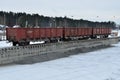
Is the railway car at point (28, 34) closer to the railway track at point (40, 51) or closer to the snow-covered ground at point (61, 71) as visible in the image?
the railway track at point (40, 51)

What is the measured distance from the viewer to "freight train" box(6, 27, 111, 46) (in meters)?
35.4

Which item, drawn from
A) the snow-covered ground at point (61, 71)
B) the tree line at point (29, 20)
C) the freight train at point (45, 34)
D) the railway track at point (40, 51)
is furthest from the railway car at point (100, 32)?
the tree line at point (29, 20)

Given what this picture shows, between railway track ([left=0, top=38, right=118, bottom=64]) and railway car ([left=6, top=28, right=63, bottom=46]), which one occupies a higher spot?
railway car ([left=6, top=28, right=63, bottom=46])

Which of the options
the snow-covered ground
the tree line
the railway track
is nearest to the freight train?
the railway track

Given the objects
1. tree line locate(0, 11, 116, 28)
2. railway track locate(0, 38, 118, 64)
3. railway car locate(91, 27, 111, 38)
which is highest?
tree line locate(0, 11, 116, 28)

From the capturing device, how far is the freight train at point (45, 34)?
3544 centimetres

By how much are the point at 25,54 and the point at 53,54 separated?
5.81 metres

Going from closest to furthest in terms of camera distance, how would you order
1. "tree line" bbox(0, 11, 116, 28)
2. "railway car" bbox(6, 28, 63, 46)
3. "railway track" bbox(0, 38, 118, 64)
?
"railway track" bbox(0, 38, 118, 64) → "railway car" bbox(6, 28, 63, 46) → "tree line" bbox(0, 11, 116, 28)

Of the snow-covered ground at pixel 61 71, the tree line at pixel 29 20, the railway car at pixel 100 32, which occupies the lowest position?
the snow-covered ground at pixel 61 71

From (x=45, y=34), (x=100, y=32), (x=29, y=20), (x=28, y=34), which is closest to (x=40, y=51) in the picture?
(x=28, y=34)

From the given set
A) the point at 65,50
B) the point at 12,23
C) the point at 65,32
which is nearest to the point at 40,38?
the point at 65,50

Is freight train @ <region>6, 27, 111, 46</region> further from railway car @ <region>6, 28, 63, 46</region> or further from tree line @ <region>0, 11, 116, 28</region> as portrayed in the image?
tree line @ <region>0, 11, 116, 28</region>

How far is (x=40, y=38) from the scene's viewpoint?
Answer: 3953 centimetres

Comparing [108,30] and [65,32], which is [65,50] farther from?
[108,30]
